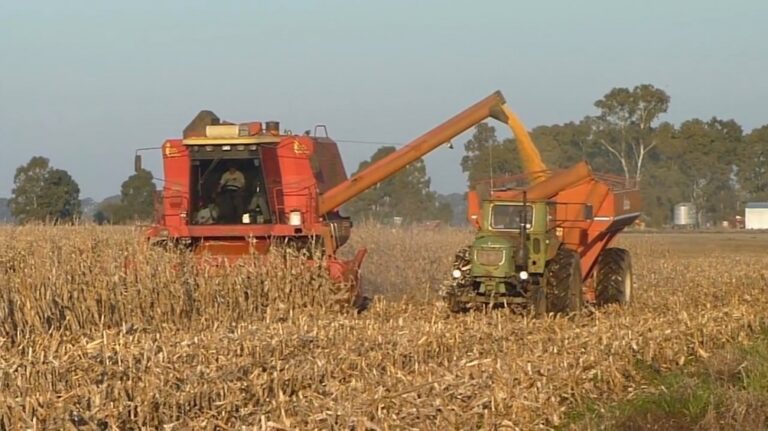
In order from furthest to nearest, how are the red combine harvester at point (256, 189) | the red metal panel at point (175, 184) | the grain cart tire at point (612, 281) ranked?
the grain cart tire at point (612, 281), the red metal panel at point (175, 184), the red combine harvester at point (256, 189)

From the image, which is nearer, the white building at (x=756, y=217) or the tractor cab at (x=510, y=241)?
the tractor cab at (x=510, y=241)

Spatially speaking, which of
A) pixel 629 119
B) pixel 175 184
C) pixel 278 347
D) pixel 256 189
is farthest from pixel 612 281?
Result: pixel 629 119

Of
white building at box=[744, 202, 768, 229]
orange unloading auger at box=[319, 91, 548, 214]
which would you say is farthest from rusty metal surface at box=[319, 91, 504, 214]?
white building at box=[744, 202, 768, 229]

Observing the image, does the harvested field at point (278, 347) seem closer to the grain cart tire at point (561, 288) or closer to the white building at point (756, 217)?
the grain cart tire at point (561, 288)

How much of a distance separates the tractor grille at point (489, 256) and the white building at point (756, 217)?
62.5 m

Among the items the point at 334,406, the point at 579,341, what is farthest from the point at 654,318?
the point at 334,406

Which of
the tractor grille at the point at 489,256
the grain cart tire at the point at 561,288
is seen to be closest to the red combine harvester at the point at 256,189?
the tractor grille at the point at 489,256

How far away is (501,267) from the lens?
1273 centimetres

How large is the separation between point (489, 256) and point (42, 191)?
30.6 m

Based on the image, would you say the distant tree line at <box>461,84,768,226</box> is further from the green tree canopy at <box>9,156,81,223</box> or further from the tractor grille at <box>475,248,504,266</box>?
the tractor grille at <box>475,248,504,266</box>

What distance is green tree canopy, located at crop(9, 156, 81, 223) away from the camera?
38438 millimetres

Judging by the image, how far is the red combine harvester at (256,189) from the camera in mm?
13641

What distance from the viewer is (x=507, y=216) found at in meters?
13.5

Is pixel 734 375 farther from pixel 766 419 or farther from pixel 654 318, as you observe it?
pixel 654 318
